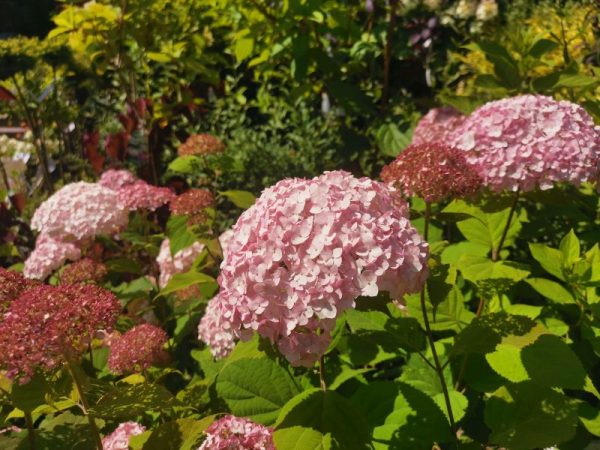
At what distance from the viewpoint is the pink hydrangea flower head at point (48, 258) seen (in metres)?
2.35

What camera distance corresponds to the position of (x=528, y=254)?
2518 millimetres

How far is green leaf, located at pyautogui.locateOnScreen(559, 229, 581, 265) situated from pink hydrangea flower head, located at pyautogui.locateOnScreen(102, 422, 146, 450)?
1260 millimetres

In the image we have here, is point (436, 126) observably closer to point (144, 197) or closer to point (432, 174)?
point (432, 174)

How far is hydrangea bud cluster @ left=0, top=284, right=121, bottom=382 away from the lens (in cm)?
112

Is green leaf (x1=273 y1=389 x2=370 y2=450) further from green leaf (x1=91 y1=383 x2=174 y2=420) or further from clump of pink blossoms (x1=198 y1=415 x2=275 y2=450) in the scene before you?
green leaf (x1=91 y1=383 x2=174 y2=420)

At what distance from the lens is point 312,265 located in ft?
3.84

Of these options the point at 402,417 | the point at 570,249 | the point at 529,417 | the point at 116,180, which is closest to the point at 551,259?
the point at 570,249

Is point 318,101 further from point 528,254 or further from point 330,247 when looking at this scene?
point 330,247

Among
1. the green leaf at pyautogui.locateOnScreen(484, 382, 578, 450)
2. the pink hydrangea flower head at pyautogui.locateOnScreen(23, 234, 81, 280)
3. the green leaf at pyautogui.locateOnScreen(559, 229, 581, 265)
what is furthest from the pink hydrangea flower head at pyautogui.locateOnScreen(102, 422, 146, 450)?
the green leaf at pyautogui.locateOnScreen(559, 229, 581, 265)

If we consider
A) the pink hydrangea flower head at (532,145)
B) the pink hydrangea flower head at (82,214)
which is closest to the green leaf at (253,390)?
the pink hydrangea flower head at (532,145)

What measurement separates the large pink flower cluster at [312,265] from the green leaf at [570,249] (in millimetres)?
750

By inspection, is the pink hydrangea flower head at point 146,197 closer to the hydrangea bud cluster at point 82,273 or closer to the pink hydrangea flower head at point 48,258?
the pink hydrangea flower head at point 48,258

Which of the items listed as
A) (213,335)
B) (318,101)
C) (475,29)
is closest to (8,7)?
(318,101)

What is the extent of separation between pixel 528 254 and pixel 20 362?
201 cm
